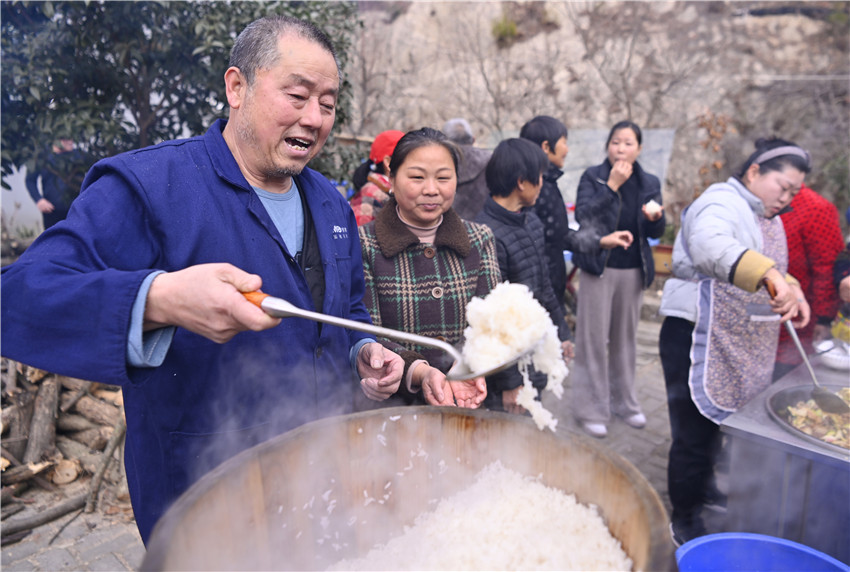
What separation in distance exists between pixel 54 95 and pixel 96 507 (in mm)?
3733

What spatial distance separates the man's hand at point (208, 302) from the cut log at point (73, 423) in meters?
4.46

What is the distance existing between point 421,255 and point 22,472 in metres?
4.07

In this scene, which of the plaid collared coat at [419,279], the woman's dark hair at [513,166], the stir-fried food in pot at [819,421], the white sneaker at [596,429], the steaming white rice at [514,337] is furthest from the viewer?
the white sneaker at [596,429]

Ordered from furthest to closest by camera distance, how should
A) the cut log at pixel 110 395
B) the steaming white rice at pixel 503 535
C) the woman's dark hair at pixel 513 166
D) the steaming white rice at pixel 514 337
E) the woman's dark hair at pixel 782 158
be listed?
the cut log at pixel 110 395 → the woman's dark hair at pixel 513 166 → the woman's dark hair at pixel 782 158 → the steaming white rice at pixel 514 337 → the steaming white rice at pixel 503 535

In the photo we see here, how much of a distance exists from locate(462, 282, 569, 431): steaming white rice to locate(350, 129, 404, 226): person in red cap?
9.06 ft

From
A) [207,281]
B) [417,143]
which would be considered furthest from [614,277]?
[207,281]

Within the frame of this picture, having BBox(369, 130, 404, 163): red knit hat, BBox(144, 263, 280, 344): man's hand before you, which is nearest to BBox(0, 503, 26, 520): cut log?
BBox(144, 263, 280, 344): man's hand

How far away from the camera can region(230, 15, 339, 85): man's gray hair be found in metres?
1.78

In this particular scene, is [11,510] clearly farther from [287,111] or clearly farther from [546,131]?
[546,131]

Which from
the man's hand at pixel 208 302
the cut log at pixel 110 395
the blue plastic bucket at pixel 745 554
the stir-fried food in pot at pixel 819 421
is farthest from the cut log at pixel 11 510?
the stir-fried food in pot at pixel 819 421

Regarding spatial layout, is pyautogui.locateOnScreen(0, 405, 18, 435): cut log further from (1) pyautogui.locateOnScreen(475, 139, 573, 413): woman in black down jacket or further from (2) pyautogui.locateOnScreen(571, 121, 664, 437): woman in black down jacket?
(2) pyautogui.locateOnScreen(571, 121, 664, 437): woman in black down jacket

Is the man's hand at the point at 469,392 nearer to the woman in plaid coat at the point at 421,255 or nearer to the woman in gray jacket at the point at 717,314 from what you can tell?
the woman in plaid coat at the point at 421,255

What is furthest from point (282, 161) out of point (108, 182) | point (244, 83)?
point (108, 182)

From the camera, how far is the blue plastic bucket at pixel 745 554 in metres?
2.16
